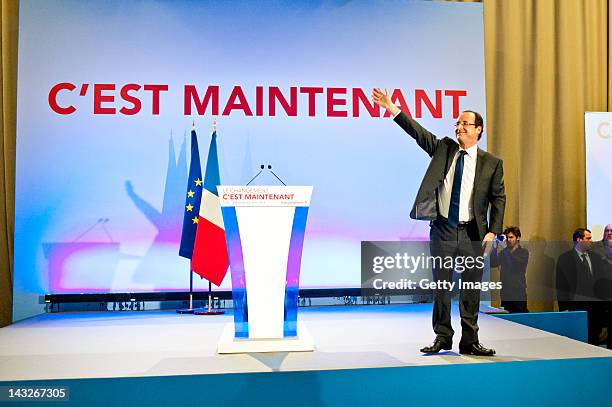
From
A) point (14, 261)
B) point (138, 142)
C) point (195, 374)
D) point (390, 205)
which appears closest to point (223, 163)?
point (138, 142)

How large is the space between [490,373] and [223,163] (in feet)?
12.0

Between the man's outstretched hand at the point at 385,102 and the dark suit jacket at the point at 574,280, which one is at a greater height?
the man's outstretched hand at the point at 385,102

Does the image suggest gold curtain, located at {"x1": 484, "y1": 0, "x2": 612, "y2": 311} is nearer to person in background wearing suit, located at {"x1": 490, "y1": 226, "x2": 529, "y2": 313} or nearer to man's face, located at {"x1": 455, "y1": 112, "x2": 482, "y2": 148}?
person in background wearing suit, located at {"x1": 490, "y1": 226, "x2": 529, "y2": 313}

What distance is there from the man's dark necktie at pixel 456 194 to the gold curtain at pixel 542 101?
342 cm

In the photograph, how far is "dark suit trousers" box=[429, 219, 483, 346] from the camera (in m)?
3.30

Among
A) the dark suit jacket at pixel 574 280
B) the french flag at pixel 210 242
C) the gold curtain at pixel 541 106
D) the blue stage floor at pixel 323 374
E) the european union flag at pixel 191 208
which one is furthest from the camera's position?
the gold curtain at pixel 541 106

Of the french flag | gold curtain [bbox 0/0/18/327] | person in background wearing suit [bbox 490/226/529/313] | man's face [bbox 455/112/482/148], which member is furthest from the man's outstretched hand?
gold curtain [bbox 0/0/18/327]

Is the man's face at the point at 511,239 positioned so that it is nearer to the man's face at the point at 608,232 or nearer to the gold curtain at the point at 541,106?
the gold curtain at the point at 541,106

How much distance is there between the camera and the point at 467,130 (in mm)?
3383

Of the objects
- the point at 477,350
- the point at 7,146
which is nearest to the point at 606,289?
the point at 477,350

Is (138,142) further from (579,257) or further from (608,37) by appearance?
(608,37)

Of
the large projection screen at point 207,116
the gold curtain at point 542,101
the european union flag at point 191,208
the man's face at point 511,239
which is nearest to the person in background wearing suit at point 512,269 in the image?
the man's face at point 511,239

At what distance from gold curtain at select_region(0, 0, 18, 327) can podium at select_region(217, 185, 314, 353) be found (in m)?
3.50

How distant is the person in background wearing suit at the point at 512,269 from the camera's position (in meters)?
6.06
